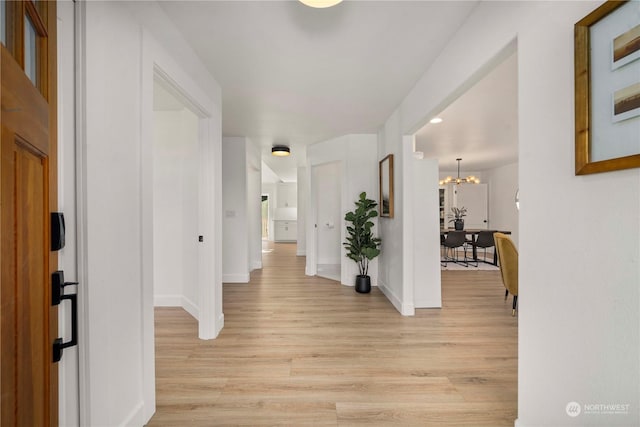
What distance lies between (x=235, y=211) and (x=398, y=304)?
3.11m

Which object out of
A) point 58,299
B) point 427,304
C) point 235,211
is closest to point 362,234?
point 427,304

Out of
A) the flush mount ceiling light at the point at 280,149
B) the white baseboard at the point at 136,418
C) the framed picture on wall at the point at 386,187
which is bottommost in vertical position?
the white baseboard at the point at 136,418

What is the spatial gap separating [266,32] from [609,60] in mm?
1904

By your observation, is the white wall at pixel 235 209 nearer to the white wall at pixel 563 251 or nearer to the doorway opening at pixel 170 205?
the doorway opening at pixel 170 205

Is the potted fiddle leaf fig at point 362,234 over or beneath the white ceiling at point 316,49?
beneath

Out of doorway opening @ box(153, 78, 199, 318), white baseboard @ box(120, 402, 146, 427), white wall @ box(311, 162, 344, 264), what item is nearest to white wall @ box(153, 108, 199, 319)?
doorway opening @ box(153, 78, 199, 318)

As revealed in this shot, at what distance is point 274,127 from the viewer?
4.54 meters

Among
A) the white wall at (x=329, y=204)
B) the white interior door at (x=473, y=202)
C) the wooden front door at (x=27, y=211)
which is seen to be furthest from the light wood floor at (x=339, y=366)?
the white interior door at (x=473, y=202)

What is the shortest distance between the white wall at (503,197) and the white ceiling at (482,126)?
0.58m

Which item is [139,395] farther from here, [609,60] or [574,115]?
[609,60]

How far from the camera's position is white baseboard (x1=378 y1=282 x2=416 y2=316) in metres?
3.49

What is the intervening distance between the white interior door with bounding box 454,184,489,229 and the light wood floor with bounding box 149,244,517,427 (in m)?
6.06
